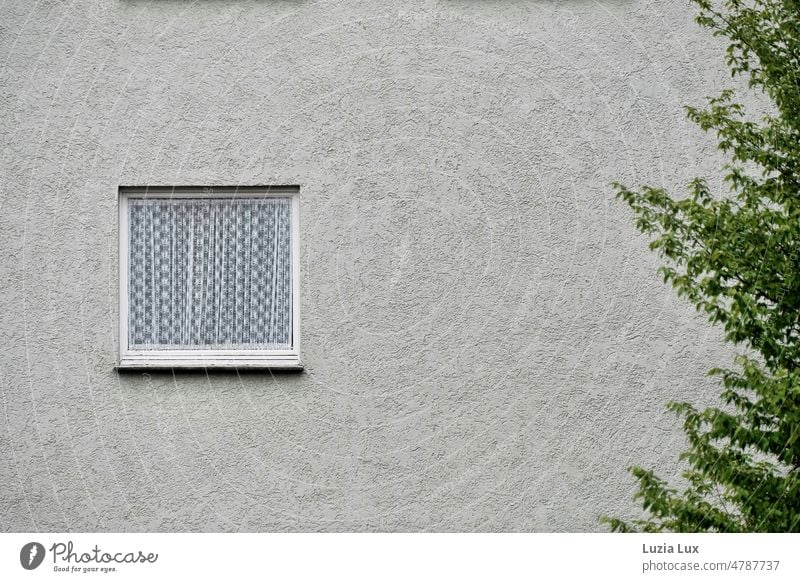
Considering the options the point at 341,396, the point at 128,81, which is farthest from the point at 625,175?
the point at 128,81

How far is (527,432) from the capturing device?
744 cm

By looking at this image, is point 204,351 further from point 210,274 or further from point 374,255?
point 374,255

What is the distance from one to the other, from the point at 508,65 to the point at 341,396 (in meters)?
2.34

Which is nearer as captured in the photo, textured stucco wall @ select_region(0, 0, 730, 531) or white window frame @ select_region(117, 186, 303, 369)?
textured stucco wall @ select_region(0, 0, 730, 531)

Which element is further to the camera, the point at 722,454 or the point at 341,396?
the point at 341,396

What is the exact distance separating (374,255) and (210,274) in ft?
3.51

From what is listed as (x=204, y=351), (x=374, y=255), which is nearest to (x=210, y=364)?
(x=204, y=351)

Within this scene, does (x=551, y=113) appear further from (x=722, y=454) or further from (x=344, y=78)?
(x=722, y=454)

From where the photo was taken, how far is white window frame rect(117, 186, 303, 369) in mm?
7551

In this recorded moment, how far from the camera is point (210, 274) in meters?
7.66

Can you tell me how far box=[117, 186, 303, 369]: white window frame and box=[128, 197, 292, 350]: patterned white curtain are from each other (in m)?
0.03
